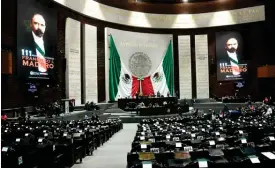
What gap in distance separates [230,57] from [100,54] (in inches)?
494

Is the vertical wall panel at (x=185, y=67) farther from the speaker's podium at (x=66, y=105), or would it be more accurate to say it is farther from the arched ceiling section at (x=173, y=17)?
the speaker's podium at (x=66, y=105)

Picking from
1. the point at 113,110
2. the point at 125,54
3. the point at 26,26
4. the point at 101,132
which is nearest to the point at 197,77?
the point at 125,54

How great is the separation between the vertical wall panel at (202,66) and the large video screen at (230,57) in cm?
128

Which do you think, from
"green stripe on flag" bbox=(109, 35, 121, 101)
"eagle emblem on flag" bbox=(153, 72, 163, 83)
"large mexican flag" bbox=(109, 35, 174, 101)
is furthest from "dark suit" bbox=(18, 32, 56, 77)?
"eagle emblem on flag" bbox=(153, 72, 163, 83)

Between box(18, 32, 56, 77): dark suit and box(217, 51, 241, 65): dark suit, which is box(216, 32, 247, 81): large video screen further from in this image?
box(18, 32, 56, 77): dark suit

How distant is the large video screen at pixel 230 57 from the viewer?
96.7 ft

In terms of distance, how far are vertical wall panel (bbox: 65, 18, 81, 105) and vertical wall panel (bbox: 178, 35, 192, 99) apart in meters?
11.7

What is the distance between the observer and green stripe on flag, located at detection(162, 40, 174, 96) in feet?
101

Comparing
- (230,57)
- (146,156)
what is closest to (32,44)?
(146,156)

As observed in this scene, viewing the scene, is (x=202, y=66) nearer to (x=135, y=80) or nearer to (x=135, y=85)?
(x=135, y=80)

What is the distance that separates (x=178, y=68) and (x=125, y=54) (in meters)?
6.11

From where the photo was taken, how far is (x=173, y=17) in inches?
1248

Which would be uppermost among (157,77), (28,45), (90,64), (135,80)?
(28,45)

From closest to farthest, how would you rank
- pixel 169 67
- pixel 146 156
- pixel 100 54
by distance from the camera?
pixel 146 156
pixel 100 54
pixel 169 67
